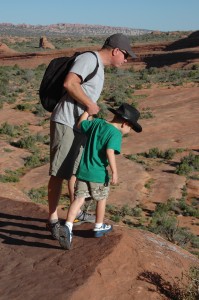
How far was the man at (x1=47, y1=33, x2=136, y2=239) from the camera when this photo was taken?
152 inches

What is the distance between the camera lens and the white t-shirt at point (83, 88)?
12.7 ft

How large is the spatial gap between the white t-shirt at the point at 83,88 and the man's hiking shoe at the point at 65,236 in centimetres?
93

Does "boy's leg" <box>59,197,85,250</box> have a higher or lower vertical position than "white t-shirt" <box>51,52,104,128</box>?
lower

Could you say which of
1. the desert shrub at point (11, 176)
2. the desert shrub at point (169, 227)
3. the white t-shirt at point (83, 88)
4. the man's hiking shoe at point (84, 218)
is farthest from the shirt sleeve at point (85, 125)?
the desert shrub at point (11, 176)

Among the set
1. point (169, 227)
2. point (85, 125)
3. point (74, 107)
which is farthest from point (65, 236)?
point (169, 227)

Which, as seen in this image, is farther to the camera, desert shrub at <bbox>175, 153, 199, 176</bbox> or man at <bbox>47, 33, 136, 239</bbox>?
desert shrub at <bbox>175, 153, 199, 176</bbox>

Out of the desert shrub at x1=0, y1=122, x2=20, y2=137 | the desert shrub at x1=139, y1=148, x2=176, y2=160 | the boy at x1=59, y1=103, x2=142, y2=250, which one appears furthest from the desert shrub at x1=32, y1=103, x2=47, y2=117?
the boy at x1=59, y1=103, x2=142, y2=250

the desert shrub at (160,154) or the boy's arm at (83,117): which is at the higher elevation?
the boy's arm at (83,117)

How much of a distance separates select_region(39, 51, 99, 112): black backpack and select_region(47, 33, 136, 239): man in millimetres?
62

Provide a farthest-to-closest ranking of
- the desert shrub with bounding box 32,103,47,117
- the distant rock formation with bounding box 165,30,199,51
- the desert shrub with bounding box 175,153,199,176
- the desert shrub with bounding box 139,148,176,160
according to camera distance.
A: the distant rock formation with bounding box 165,30,199,51 → the desert shrub with bounding box 32,103,47,117 → the desert shrub with bounding box 139,148,176,160 → the desert shrub with bounding box 175,153,199,176

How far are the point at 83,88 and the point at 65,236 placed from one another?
4.36ft

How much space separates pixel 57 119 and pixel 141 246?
1428mm

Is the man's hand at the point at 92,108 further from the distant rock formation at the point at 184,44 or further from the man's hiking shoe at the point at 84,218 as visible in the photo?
the distant rock formation at the point at 184,44

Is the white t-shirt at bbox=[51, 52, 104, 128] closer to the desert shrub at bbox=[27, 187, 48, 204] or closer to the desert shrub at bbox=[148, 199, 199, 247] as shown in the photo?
the desert shrub at bbox=[148, 199, 199, 247]
